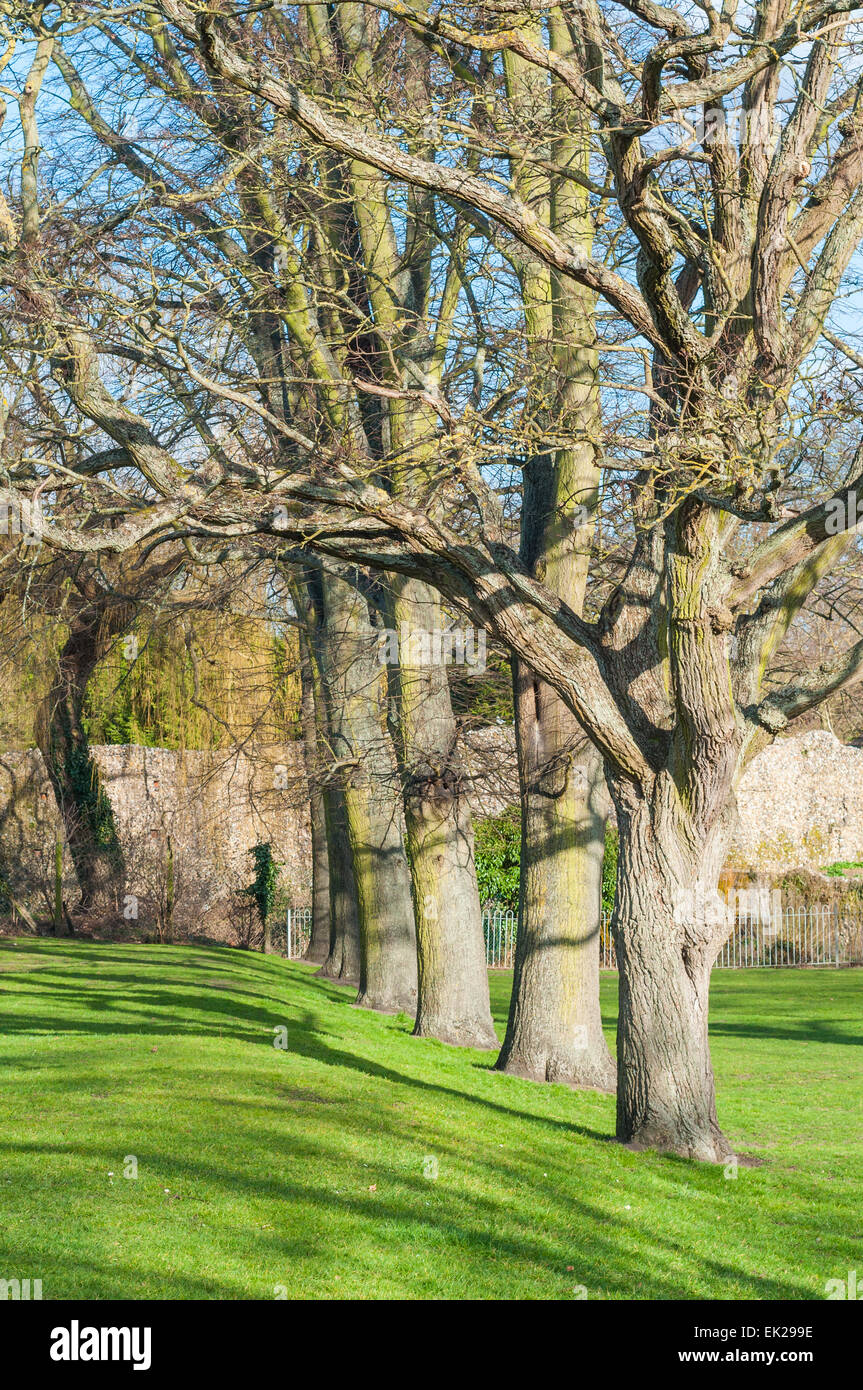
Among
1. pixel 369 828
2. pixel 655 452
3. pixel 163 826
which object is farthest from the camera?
pixel 163 826

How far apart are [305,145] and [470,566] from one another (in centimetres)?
371

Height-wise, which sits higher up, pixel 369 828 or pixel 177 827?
pixel 177 827

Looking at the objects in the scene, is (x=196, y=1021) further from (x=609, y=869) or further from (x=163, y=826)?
(x=609, y=869)

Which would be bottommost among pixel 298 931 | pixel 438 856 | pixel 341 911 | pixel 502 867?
pixel 298 931

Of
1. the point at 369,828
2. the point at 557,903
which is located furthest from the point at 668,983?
the point at 369,828

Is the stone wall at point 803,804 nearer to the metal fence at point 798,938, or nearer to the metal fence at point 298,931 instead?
the metal fence at point 798,938

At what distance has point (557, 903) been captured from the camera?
1192cm

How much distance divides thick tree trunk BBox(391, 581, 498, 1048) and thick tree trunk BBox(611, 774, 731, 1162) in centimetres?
493

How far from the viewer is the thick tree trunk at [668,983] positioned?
29.6 ft

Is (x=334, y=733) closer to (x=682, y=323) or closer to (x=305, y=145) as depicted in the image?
(x=305, y=145)

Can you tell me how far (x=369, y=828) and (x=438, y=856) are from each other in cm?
275

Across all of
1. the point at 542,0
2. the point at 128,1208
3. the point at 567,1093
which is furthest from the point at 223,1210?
the point at 542,0

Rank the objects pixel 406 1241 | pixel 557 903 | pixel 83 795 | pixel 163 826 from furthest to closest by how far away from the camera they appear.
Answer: pixel 163 826 < pixel 83 795 < pixel 557 903 < pixel 406 1241

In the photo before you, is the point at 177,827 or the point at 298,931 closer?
the point at 177,827
